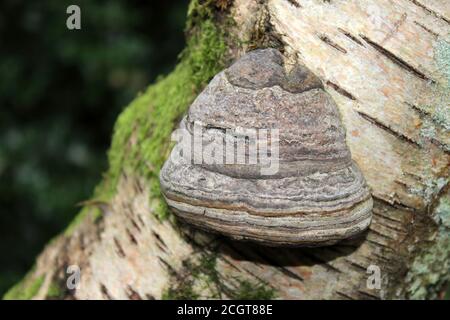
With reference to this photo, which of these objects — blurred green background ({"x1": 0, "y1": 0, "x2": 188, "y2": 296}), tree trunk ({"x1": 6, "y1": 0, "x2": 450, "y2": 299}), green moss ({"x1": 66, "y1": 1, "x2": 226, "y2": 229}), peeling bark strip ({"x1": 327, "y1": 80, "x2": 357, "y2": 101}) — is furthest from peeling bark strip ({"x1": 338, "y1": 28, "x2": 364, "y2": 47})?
blurred green background ({"x1": 0, "y1": 0, "x2": 188, "y2": 296})

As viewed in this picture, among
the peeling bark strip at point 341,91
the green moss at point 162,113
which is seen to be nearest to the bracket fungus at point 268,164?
the peeling bark strip at point 341,91

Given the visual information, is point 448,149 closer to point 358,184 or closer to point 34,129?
point 358,184

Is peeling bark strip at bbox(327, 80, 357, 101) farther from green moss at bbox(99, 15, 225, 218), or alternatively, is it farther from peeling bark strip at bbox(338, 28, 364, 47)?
green moss at bbox(99, 15, 225, 218)

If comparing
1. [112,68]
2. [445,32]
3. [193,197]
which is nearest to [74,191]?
[112,68]

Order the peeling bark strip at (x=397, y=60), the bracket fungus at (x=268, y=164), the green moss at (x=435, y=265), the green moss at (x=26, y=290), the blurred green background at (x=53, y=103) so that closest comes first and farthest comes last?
the bracket fungus at (x=268, y=164) → the peeling bark strip at (x=397, y=60) → the green moss at (x=435, y=265) → the green moss at (x=26, y=290) → the blurred green background at (x=53, y=103)

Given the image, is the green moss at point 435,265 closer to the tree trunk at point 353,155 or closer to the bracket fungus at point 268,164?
the tree trunk at point 353,155

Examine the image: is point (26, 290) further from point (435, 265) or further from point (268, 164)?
point (435, 265)
